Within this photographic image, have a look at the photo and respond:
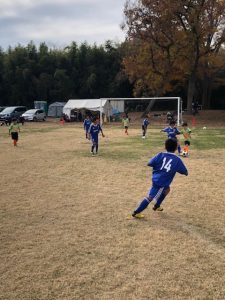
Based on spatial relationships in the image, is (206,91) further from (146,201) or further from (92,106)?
(146,201)

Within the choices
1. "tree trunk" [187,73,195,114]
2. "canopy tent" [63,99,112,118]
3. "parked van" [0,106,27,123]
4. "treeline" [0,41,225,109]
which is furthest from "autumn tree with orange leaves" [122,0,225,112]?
"parked van" [0,106,27,123]

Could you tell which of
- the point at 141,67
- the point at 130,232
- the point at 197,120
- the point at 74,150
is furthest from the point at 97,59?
the point at 130,232

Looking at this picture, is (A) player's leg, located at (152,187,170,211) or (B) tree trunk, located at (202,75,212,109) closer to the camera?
(A) player's leg, located at (152,187,170,211)

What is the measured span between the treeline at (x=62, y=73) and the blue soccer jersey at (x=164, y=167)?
4740 cm

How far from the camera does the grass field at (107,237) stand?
4832 millimetres

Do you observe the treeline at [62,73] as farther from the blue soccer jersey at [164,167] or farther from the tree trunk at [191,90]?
the blue soccer jersey at [164,167]

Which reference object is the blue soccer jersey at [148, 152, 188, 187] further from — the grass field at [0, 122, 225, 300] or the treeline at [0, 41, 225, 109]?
the treeline at [0, 41, 225, 109]

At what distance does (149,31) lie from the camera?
128ft

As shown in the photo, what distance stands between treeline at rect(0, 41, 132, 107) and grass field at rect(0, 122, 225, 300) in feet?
143

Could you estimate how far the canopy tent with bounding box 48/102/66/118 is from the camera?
1961 inches

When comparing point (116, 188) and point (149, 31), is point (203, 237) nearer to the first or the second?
point (116, 188)

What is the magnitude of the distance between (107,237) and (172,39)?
35011 millimetres

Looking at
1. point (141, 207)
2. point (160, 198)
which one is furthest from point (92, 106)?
point (141, 207)

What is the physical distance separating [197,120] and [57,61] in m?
27.0
